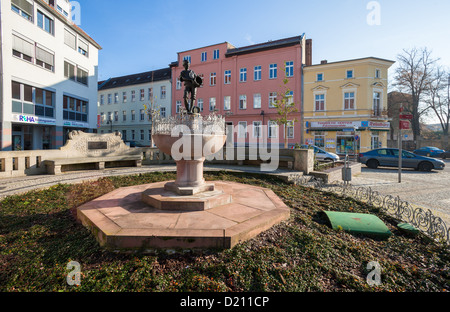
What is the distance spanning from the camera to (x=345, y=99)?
26234 mm

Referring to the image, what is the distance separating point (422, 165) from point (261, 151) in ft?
37.4

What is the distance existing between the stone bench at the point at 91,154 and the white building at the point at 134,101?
23.7m

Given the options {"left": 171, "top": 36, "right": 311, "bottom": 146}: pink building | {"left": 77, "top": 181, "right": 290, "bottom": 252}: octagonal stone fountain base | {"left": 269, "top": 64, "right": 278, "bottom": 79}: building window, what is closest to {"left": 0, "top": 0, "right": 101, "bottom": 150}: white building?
{"left": 171, "top": 36, "right": 311, "bottom": 146}: pink building

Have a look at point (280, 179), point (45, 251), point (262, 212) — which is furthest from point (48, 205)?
point (280, 179)

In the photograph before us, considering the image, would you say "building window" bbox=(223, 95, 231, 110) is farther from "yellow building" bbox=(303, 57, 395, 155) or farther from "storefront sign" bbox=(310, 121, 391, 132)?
"storefront sign" bbox=(310, 121, 391, 132)

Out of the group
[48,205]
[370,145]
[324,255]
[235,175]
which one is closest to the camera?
[324,255]

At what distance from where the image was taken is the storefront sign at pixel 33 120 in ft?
52.2

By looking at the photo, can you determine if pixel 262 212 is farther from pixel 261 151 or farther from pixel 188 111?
pixel 261 151

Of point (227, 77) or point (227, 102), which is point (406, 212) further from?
point (227, 77)

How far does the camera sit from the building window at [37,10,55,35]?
17.8 meters

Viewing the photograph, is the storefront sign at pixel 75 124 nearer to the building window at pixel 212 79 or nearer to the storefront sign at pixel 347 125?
the building window at pixel 212 79

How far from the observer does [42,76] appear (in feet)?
58.8

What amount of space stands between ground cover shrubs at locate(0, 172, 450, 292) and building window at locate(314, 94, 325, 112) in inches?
986
